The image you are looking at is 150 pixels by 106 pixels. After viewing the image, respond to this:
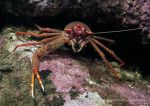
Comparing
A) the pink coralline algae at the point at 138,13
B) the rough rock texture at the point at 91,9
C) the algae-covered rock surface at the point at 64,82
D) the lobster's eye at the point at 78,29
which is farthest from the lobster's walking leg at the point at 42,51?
the pink coralline algae at the point at 138,13

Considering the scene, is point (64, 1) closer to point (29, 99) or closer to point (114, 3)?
point (114, 3)

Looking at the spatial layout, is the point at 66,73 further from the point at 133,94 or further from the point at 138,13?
the point at 138,13

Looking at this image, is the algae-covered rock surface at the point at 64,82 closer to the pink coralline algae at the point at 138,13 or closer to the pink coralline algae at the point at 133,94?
the pink coralline algae at the point at 133,94

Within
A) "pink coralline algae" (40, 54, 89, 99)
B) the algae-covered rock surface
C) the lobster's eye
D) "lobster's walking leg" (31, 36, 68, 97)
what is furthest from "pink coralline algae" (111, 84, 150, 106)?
"lobster's walking leg" (31, 36, 68, 97)

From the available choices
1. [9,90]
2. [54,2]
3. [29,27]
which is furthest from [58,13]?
[9,90]

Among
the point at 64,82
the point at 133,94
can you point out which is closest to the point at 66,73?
the point at 64,82

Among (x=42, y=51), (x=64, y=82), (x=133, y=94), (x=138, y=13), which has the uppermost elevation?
(x=138, y=13)

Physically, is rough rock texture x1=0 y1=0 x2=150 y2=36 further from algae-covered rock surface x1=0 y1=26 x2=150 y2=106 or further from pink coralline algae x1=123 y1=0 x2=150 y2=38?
algae-covered rock surface x1=0 y1=26 x2=150 y2=106

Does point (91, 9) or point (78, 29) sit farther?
point (91, 9)
